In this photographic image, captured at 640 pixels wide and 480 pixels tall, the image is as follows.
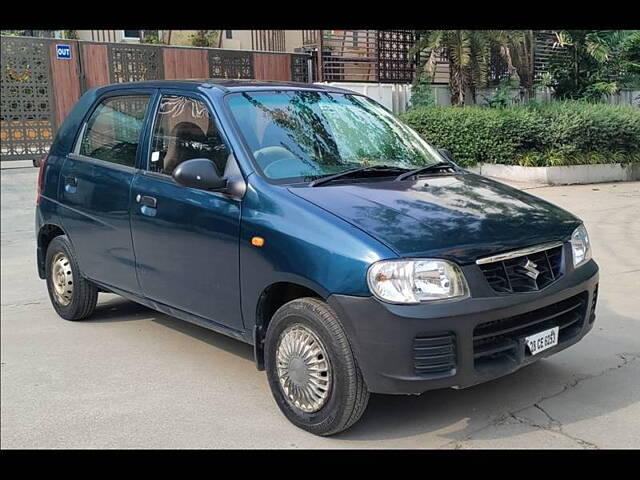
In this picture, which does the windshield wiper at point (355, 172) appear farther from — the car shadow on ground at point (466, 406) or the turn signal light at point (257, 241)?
the car shadow on ground at point (466, 406)

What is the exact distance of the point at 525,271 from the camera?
3.62 metres

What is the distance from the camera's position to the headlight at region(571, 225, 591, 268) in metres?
4.00

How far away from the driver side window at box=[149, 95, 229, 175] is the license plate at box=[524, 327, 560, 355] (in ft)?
6.88

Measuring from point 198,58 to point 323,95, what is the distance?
461 inches

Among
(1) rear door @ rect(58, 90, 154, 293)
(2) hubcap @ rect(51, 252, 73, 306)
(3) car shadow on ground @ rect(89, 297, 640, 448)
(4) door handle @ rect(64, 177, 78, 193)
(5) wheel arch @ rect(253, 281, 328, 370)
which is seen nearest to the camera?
(3) car shadow on ground @ rect(89, 297, 640, 448)

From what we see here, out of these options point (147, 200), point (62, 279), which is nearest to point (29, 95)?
point (62, 279)

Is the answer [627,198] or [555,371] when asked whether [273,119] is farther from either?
[627,198]

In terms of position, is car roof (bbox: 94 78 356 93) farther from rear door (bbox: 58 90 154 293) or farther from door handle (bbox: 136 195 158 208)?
door handle (bbox: 136 195 158 208)

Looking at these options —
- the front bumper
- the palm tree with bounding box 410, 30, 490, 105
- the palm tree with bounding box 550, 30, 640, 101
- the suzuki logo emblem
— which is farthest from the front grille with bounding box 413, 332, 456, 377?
the palm tree with bounding box 550, 30, 640, 101

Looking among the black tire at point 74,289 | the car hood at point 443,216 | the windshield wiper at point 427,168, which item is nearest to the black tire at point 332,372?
the car hood at point 443,216

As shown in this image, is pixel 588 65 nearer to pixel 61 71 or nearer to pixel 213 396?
pixel 61 71

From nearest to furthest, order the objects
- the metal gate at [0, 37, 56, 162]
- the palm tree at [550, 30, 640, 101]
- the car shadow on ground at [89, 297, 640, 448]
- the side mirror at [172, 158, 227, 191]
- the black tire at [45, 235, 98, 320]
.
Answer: the car shadow on ground at [89, 297, 640, 448]
the side mirror at [172, 158, 227, 191]
the black tire at [45, 235, 98, 320]
the metal gate at [0, 37, 56, 162]
the palm tree at [550, 30, 640, 101]

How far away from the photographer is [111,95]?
17.8 feet

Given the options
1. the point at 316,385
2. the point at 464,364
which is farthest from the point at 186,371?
the point at 464,364
